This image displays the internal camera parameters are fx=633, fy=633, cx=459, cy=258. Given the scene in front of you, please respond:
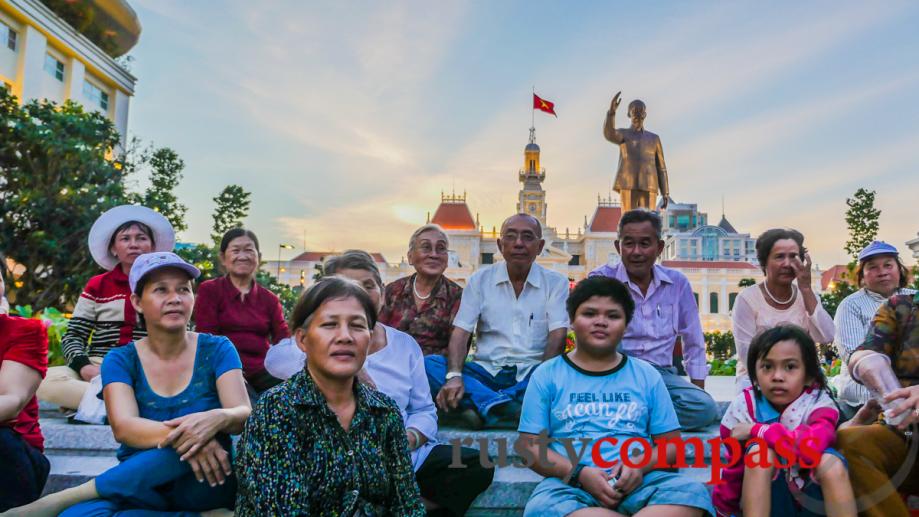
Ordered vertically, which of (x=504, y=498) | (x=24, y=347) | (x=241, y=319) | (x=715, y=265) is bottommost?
(x=504, y=498)

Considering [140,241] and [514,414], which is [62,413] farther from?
[514,414]

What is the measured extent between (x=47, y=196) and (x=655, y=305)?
11271 millimetres

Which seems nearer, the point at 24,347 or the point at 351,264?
the point at 24,347

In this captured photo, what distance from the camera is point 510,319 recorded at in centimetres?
350

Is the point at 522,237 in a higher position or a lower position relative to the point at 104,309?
higher

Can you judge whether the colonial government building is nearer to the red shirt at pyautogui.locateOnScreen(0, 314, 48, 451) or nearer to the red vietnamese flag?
the red vietnamese flag

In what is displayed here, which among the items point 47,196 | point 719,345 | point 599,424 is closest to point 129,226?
point 599,424

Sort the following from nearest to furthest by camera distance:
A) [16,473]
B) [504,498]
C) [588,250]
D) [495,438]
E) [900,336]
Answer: [16,473] → [900,336] → [504,498] → [495,438] → [588,250]

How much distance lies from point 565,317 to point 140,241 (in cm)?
233

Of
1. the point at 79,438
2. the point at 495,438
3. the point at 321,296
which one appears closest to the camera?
the point at 321,296

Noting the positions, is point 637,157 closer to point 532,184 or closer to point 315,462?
point 315,462

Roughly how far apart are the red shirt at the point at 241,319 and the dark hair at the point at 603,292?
2030 millimetres

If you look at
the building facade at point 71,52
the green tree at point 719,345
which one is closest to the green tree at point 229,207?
the building facade at point 71,52

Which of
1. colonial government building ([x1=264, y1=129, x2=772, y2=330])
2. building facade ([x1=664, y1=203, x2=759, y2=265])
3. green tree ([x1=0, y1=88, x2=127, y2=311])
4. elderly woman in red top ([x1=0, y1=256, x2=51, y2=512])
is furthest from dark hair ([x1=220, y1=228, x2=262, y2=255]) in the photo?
building facade ([x1=664, y1=203, x2=759, y2=265])
